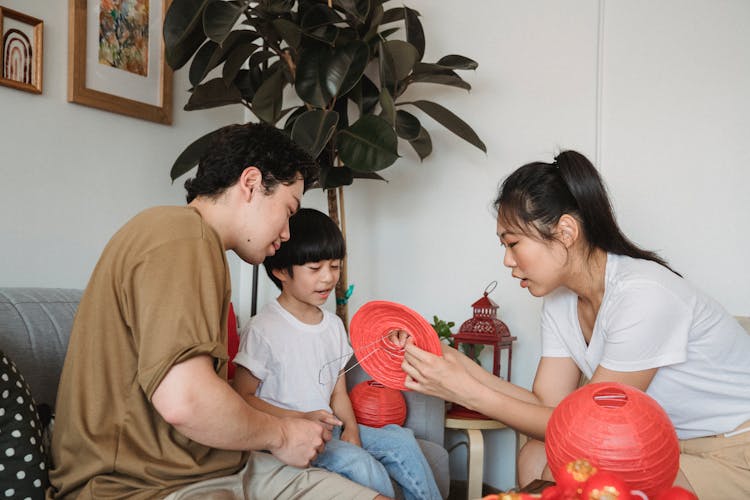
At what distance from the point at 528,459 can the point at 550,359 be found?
0.28 metres

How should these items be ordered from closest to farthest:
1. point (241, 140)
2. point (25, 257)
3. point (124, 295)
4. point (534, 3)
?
point (124, 295) < point (241, 140) < point (25, 257) < point (534, 3)

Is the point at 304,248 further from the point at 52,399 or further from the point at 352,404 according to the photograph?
the point at 52,399

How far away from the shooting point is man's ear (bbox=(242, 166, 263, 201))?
1379 mm

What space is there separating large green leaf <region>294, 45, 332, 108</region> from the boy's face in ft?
1.88

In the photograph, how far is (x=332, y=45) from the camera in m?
2.20

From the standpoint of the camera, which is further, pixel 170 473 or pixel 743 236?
pixel 743 236

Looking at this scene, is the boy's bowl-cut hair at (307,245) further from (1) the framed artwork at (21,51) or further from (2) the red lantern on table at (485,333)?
(1) the framed artwork at (21,51)

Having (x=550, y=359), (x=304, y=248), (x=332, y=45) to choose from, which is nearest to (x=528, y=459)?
(x=550, y=359)

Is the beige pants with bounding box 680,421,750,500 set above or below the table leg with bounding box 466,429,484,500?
above

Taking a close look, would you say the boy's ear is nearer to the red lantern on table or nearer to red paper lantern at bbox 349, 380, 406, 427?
red paper lantern at bbox 349, 380, 406, 427

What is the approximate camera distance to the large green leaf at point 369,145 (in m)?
2.16

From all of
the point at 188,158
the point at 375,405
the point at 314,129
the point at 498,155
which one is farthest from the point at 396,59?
the point at 375,405

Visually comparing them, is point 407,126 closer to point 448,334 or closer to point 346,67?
point 346,67

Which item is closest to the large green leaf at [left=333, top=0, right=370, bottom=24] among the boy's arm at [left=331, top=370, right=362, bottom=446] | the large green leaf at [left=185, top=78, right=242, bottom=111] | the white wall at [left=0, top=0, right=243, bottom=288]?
the large green leaf at [left=185, top=78, right=242, bottom=111]
